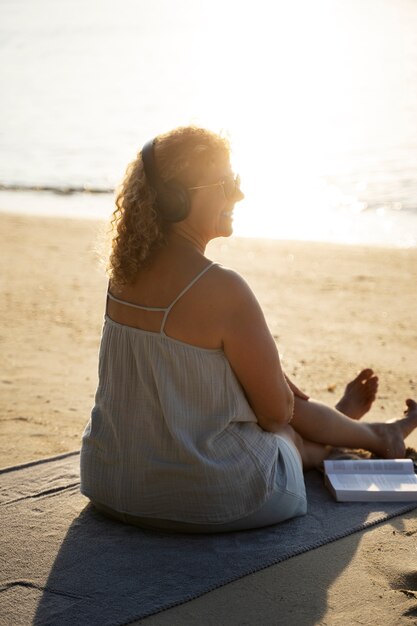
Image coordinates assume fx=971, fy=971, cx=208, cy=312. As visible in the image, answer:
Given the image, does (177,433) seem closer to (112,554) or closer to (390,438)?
A: (112,554)

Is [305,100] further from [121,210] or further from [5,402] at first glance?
[121,210]

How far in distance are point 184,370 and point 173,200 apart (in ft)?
1.76

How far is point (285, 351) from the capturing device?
6273mm

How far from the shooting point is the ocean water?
14.1m

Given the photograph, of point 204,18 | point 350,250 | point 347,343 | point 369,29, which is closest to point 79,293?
point 347,343

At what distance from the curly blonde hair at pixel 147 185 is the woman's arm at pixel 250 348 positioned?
0.87 ft

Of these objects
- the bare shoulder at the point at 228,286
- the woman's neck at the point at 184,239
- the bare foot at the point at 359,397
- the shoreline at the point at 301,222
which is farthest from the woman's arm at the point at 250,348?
the shoreline at the point at 301,222

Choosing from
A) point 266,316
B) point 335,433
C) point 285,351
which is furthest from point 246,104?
point 335,433

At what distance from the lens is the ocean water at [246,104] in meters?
14.1

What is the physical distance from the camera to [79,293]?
7676 millimetres

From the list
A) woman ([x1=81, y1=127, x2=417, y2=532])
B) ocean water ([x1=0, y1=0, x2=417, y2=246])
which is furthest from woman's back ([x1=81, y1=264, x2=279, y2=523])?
ocean water ([x1=0, y1=0, x2=417, y2=246])

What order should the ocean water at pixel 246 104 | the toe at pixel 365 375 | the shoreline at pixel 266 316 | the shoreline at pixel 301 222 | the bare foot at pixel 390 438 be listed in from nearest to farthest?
the bare foot at pixel 390 438 → the toe at pixel 365 375 → the shoreline at pixel 266 316 → the shoreline at pixel 301 222 → the ocean water at pixel 246 104

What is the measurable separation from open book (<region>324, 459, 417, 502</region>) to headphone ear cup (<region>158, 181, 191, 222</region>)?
119cm

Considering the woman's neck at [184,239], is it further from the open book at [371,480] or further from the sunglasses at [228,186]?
the open book at [371,480]
